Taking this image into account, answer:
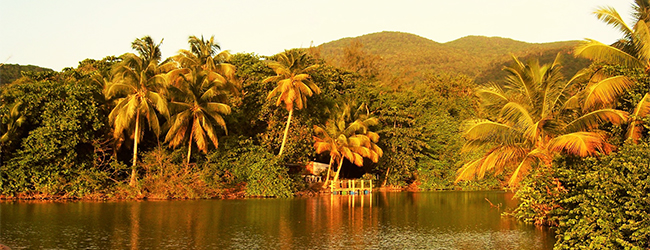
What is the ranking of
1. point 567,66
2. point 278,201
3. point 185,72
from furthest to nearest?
point 567,66, point 185,72, point 278,201

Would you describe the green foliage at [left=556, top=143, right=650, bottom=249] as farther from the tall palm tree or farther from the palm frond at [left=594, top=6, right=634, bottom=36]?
the tall palm tree

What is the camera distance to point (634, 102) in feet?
51.9

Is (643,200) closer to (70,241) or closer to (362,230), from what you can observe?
(362,230)

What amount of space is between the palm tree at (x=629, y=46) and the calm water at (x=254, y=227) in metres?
5.90

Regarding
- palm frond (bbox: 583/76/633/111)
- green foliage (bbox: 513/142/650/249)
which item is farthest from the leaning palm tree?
Answer: green foliage (bbox: 513/142/650/249)

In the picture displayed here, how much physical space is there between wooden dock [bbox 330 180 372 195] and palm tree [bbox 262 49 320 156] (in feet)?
20.8

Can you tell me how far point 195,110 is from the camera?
33.2 metres

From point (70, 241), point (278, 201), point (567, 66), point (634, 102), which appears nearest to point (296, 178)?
point (278, 201)

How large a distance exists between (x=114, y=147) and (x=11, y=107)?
638 centimetres

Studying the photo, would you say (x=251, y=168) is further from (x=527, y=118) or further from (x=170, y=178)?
(x=527, y=118)

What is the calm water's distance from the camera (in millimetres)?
16656

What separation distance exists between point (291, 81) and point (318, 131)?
6.07 meters

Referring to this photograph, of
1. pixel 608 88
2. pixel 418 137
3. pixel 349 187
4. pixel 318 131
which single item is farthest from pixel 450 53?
pixel 608 88

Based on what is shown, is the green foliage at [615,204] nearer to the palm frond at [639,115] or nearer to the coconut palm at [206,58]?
the palm frond at [639,115]
